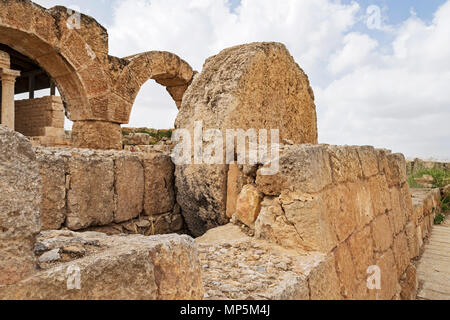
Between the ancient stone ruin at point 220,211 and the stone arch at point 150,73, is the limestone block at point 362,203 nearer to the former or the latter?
the ancient stone ruin at point 220,211

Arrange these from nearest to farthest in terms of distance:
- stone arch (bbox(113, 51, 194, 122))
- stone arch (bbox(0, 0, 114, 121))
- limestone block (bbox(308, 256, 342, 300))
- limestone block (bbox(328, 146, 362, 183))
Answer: limestone block (bbox(308, 256, 342, 300)) < limestone block (bbox(328, 146, 362, 183)) < stone arch (bbox(0, 0, 114, 121)) < stone arch (bbox(113, 51, 194, 122))

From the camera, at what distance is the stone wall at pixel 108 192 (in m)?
2.14

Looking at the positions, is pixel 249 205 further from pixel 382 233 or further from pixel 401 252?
pixel 401 252

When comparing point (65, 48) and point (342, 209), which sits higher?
Answer: point (65, 48)

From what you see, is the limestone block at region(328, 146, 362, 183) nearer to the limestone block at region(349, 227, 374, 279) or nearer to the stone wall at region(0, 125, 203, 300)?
the limestone block at region(349, 227, 374, 279)

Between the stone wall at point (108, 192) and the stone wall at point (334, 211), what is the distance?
757 millimetres

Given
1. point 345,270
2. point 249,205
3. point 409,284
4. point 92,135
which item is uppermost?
point 92,135

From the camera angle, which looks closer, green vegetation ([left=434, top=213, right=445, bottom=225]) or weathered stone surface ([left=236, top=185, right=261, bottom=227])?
weathered stone surface ([left=236, top=185, right=261, bottom=227])

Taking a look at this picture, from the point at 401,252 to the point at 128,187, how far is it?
9.86ft

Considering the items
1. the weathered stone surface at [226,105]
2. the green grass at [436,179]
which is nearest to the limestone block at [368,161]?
the weathered stone surface at [226,105]

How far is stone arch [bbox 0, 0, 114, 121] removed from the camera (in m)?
4.73

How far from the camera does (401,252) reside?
3549 mm

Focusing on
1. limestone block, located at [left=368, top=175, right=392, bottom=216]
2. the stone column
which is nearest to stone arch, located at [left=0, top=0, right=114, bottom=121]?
the stone column

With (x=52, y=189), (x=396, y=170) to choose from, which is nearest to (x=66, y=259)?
(x=52, y=189)
